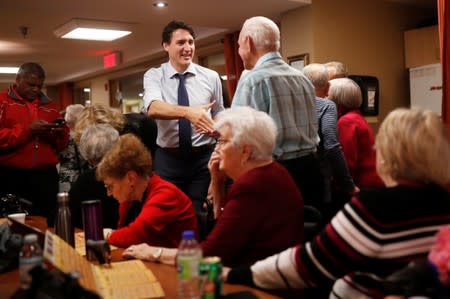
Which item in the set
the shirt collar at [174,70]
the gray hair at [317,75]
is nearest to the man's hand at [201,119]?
the shirt collar at [174,70]

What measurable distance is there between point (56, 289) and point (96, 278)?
0.44 m

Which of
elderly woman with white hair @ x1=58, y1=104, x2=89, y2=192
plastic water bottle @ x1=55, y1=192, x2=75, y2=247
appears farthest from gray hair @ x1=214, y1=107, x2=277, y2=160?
elderly woman with white hair @ x1=58, y1=104, x2=89, y2=192

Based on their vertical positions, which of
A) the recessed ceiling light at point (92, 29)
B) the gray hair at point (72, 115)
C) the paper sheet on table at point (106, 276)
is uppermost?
the recessed ceiling light at point (92, 29)

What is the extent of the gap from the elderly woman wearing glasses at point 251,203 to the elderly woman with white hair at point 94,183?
2.32 ft

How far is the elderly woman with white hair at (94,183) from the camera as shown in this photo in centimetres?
252

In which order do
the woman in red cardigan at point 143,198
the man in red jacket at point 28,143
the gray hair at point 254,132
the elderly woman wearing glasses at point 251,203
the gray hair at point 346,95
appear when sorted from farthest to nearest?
the man in red jacket at point 28,143 → the gray hair at point 346,95 → the woman in red cardigan at point 143,198 → the gray hair at point 254,132 → the elderly woman wearing glasses at point 251,203

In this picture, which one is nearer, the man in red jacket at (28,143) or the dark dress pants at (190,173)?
the dark dress pants at (190,173)

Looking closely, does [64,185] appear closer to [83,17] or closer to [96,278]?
[96,278]

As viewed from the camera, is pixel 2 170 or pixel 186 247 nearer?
pixel 186 247

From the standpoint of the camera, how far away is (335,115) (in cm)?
319

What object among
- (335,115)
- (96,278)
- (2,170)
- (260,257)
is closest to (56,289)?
(96,278)

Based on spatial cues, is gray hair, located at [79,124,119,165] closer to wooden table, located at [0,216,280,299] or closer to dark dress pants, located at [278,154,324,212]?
wooden table, located at [0,216,280,299]

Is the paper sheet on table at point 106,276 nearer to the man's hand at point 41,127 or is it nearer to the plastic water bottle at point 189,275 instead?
the plastic water bottle at point 189,275

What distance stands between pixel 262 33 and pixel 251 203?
1.02 m
